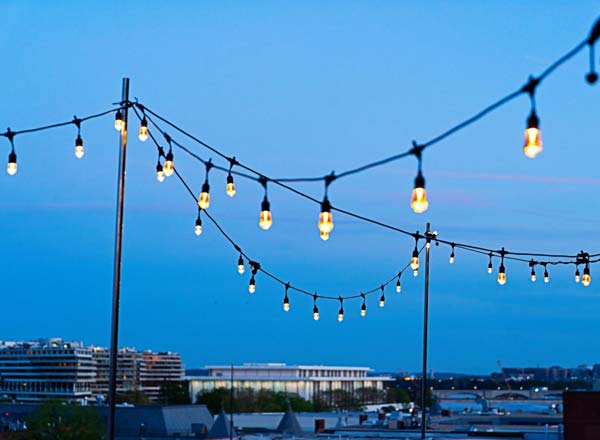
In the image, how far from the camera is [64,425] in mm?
71625

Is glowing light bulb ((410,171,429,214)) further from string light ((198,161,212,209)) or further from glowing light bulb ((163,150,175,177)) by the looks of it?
glowing light bulb ((163,150,175,177))

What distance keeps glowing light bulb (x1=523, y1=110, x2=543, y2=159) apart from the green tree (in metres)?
66.2

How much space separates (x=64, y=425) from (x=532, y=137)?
68.0 metres

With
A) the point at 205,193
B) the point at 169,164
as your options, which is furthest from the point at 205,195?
the point at 169,164

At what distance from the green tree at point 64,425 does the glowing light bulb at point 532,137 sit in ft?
217

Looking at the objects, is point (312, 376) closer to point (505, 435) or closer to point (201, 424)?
point (201, 424)

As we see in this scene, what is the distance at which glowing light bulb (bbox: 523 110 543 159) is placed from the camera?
7051 mm

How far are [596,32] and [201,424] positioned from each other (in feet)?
279

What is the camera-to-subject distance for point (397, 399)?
626 ft

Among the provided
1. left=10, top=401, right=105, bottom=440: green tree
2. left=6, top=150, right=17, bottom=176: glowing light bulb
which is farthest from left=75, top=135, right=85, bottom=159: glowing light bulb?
left=10, top=401, right=105, bottom=440: green tree

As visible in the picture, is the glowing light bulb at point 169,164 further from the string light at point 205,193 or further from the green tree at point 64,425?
the green tree at point 64,425

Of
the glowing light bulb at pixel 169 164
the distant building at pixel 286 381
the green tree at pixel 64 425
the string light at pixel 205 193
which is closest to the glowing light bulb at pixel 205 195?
the string light at pixel 205 193

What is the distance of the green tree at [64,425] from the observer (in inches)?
2788

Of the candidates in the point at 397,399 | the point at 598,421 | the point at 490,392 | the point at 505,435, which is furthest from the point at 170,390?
the point at 598,421
